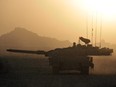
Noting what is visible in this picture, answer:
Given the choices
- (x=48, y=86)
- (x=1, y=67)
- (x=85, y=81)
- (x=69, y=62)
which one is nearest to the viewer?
(x=48, y=86)

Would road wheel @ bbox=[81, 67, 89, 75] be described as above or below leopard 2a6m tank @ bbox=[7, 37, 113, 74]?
below

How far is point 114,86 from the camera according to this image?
44.6 metres

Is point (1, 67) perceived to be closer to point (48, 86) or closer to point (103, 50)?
point (103, 50)

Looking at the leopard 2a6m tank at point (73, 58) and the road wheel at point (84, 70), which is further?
the road wheel at point (84, 70)

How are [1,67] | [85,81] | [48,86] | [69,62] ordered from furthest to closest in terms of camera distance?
[1,67], [69,62], [85,81], [48,86]

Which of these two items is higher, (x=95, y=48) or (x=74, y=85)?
(x=95, y=48)

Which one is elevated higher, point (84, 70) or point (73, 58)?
point (73, 58)

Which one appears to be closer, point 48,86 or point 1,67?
point 48,86

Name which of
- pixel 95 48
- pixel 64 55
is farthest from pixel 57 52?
pixel 95 48

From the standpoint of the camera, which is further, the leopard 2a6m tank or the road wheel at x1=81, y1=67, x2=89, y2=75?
the road wheel at x1=81, y1=67, x2=89, y2=75

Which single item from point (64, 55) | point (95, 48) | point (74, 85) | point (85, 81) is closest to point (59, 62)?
point (64, 55)

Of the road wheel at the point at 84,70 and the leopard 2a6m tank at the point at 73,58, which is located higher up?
the leopard 2a6m tank at the point at 73,58

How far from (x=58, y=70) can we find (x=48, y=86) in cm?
1700

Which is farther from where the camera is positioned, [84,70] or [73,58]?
[84,70]
